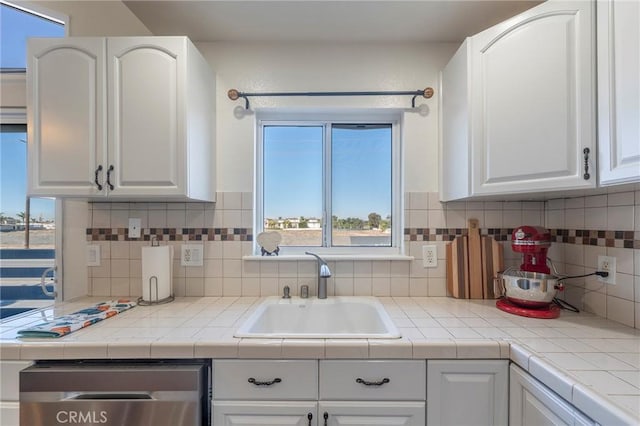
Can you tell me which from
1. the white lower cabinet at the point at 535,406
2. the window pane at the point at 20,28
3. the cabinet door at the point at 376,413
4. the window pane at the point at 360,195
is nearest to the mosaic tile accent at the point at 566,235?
the window pane at the point at 360,195

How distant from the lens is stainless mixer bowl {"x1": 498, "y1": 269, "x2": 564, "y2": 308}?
1.27 meters

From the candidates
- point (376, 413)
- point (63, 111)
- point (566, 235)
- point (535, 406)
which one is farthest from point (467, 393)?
point (63, 111)

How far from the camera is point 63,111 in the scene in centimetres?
136

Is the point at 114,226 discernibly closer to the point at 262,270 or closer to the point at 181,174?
the point at 181,174

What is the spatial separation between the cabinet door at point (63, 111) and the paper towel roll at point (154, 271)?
0.41m

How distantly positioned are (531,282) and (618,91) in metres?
0.79

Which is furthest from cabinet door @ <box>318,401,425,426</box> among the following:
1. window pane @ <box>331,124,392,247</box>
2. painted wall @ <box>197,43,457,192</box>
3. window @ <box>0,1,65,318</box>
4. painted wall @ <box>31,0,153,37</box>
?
painted wall @ <box>31,0,153,37</box>

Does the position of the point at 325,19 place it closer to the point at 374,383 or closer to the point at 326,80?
the point at 326,80

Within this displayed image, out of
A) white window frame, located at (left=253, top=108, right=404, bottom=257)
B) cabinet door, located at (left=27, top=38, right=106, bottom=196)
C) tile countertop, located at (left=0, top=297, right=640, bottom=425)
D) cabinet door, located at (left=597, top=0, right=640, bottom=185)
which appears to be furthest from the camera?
white window frame, located at (left=253, top=108, right=404, bottom=257)

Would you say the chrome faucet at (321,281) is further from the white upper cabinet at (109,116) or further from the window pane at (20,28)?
the window pane at (20,28)

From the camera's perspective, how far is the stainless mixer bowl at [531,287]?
1267 millimetres
